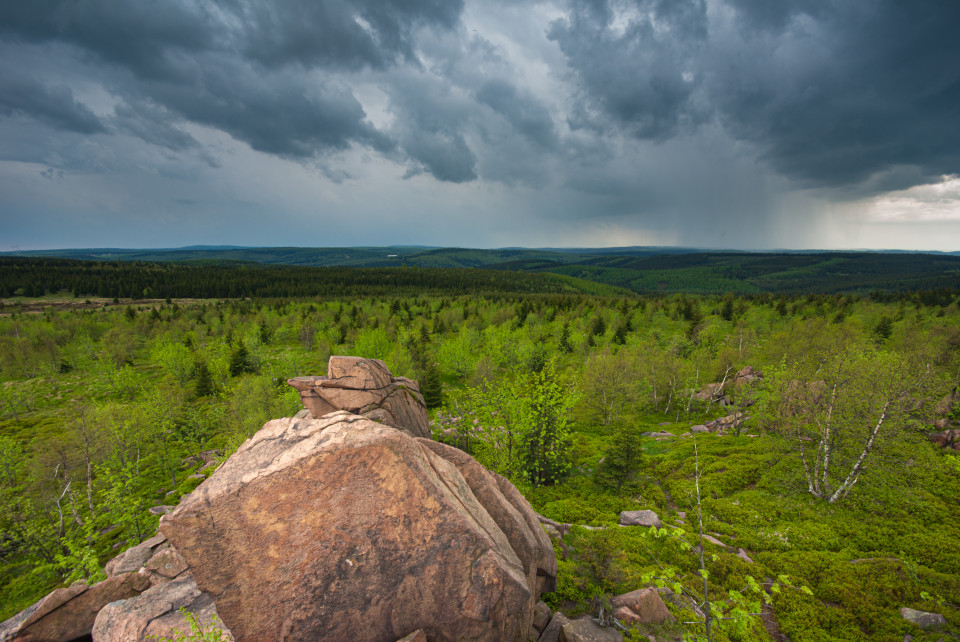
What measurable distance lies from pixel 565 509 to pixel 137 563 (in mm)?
22666

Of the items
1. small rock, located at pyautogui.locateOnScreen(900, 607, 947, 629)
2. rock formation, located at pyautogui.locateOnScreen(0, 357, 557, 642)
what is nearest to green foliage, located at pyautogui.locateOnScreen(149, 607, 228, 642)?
rock formation, located at pyautogui.locateOnScreen(0, 357, 557, 642)

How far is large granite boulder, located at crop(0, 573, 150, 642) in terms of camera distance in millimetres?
10836

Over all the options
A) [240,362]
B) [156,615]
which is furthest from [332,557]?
[240,362]

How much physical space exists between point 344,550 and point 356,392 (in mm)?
12363

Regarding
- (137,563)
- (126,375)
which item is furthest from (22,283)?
(137,563)

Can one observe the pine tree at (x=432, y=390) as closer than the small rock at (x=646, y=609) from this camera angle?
No

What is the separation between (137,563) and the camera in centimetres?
1404

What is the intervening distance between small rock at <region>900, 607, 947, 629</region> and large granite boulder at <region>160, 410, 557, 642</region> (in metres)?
16.5

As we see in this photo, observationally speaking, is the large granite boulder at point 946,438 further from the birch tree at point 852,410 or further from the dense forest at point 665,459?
the birch tree at point 852,410

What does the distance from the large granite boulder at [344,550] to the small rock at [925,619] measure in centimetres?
1648

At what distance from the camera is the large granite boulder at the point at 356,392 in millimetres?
20594

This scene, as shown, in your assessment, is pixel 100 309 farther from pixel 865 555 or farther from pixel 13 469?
pixel 865 555

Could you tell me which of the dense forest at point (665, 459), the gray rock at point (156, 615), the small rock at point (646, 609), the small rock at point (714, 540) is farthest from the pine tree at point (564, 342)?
the gray rock at point (156, 615)

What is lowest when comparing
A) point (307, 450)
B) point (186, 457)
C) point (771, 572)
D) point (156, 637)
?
point (186, 457)
